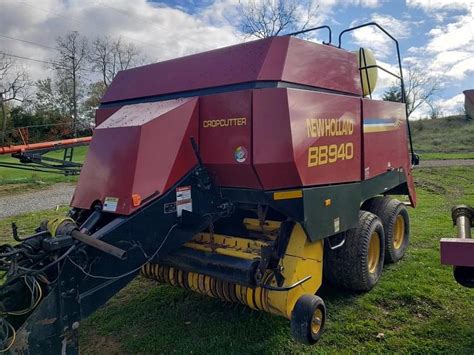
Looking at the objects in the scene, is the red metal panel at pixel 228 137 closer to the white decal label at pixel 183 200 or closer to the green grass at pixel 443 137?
the white decal label at pixel 183 200

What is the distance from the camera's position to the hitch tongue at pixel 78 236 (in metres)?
2.42

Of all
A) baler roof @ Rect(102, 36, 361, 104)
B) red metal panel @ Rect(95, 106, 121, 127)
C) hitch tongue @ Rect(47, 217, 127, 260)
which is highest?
baler roof @ Rect(102, 36, 361, 104)

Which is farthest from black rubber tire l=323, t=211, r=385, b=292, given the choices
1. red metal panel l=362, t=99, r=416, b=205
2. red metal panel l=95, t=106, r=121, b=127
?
red metal panel l=95, t=106, r=121, b=127

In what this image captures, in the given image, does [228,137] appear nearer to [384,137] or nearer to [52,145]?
[384,137]

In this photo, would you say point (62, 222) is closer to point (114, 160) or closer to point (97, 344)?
point (114, 160)

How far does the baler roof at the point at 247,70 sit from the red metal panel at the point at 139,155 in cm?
31

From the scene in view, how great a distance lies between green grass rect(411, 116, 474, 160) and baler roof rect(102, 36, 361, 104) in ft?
68.1

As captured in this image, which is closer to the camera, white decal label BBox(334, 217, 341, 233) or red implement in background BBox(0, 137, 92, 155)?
white decal label BBox(334, 217, 341, 233)

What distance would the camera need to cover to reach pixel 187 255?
3.46 meters

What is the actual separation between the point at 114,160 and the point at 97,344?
66.6 inches

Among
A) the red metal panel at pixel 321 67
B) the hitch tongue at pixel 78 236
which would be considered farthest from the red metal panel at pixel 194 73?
the hitch tongue at pixel 78 236

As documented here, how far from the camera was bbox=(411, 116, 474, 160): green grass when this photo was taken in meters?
26.2

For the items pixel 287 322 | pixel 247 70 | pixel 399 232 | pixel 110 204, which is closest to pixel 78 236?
pixel 110 204

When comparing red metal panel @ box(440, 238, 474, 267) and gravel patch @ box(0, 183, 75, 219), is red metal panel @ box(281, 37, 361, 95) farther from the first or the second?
gravel patch @ box(0, 183, 75, 219)
